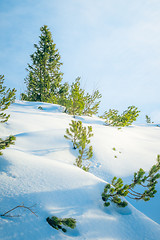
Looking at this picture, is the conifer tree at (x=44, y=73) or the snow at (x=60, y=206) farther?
the conifer tree at (x=44, y=73)

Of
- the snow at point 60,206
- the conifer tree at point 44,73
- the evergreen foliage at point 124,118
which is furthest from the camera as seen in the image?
the conifer tree at point 44,73

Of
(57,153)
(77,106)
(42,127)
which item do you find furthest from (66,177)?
(77,106)

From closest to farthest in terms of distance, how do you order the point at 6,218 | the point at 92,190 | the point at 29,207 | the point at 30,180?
the point at 6,218
the point at 29,207
the point at 30,180
the point at 92,190

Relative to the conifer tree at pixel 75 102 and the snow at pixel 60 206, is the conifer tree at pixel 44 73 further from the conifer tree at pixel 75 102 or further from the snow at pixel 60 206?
the snow at pixel 60 206

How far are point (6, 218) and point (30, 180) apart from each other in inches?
17.3

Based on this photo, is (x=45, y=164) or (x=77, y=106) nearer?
(x=45, y=164)

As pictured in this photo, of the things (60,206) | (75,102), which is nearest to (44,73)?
(75,102)

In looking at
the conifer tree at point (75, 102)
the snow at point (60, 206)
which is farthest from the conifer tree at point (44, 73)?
the snow at point (60, 206)

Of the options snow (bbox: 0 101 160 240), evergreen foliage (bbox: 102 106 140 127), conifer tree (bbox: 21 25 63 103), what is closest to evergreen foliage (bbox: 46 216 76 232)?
snow (bbox: 0 101 160 240)

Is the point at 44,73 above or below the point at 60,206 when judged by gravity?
above

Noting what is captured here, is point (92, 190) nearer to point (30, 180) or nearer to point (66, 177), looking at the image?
point (66, 177)

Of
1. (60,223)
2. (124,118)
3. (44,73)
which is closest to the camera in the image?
(60,223)

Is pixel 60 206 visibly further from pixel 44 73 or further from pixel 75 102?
pixel 44 73

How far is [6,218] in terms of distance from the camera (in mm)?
897
